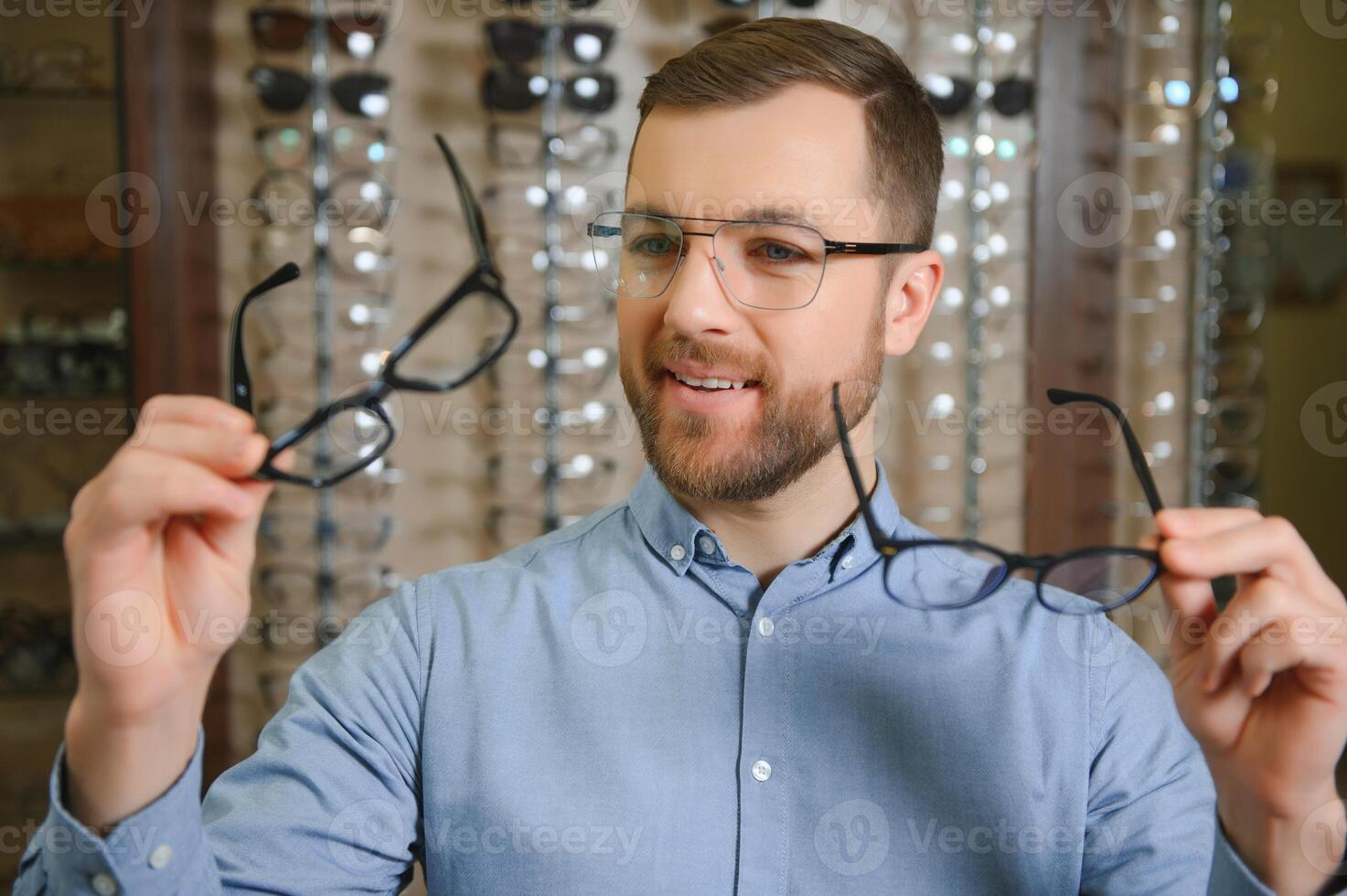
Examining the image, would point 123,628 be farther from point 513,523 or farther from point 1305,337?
point 1305,337

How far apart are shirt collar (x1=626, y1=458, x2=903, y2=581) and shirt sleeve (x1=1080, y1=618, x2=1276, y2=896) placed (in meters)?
0.31

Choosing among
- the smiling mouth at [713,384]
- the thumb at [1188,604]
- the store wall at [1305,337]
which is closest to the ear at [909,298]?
the smiling mouth at [713,384]

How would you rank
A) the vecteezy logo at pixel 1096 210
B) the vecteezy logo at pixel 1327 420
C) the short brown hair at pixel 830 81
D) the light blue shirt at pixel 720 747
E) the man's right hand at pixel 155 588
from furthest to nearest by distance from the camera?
the vecteezy logo at pixel 1327 420
the vecteezy logo at pixel 1096 210
the short brown hair at pixel 830 81
the light blue shirt at pixel 720 747
the man's right hand at pixel 155 588

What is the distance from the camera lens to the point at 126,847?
35.0 inches

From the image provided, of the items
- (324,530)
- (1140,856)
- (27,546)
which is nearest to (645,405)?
(1140,856)

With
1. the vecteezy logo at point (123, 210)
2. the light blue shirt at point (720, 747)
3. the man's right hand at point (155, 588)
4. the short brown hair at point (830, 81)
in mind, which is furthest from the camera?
the vecteezy logo at point (123, 210)

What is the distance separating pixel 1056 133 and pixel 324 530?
231 centimetres

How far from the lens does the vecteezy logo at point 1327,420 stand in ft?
10.8

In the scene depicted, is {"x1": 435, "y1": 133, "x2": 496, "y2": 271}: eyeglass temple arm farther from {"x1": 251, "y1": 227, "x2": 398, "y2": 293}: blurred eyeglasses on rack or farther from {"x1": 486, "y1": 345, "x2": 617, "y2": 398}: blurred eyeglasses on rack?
{"x1": 251, "y1": 227, "x2": 398, "y2": 293}: blurred eyeglasses on rack

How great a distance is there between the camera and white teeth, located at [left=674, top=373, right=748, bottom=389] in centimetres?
129

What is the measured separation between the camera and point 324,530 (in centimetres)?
289

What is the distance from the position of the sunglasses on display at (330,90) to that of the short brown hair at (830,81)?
1.67m

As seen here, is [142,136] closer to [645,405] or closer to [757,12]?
[757,12]

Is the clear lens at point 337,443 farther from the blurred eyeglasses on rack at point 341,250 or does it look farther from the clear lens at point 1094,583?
the clear lens at point 1094,583
